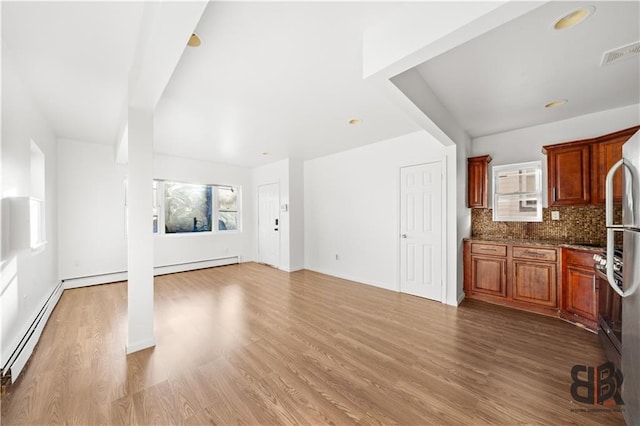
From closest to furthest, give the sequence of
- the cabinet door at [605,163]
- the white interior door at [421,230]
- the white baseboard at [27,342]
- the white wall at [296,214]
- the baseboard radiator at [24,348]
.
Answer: the baseboard radiator at [24,348]
the white baseboard at [27,342]
the cabinet door at [605,163]
the white interior door at [421,230]
the white wall at [296,214]

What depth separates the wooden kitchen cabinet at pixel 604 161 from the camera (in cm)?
270

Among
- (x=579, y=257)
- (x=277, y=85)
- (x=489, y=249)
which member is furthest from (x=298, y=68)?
(x=579, y=257)

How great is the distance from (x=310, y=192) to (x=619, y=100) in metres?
4.68

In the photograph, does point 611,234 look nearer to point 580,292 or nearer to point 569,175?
point 580,292

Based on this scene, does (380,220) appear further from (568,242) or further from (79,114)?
(79,114)

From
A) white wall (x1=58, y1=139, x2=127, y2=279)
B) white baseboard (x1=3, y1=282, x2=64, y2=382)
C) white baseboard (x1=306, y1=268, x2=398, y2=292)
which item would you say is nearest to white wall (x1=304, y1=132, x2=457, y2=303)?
white baseboard (x1=306, y1=268, x2=398, y2=292)

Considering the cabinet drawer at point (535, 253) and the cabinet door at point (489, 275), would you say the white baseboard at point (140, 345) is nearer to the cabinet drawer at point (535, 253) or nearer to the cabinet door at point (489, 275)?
the cabinet door at point (489, 275)

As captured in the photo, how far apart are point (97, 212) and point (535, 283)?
6.96m

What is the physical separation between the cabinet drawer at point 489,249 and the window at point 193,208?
5.22 m

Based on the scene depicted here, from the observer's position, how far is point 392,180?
14.0 feet

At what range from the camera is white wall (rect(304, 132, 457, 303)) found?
4098 mm

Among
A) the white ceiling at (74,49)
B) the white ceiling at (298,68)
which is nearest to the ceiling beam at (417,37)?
the white ceiling at (298,68)

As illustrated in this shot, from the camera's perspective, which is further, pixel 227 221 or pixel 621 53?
pixel 227 221

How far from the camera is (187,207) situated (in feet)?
18.8
